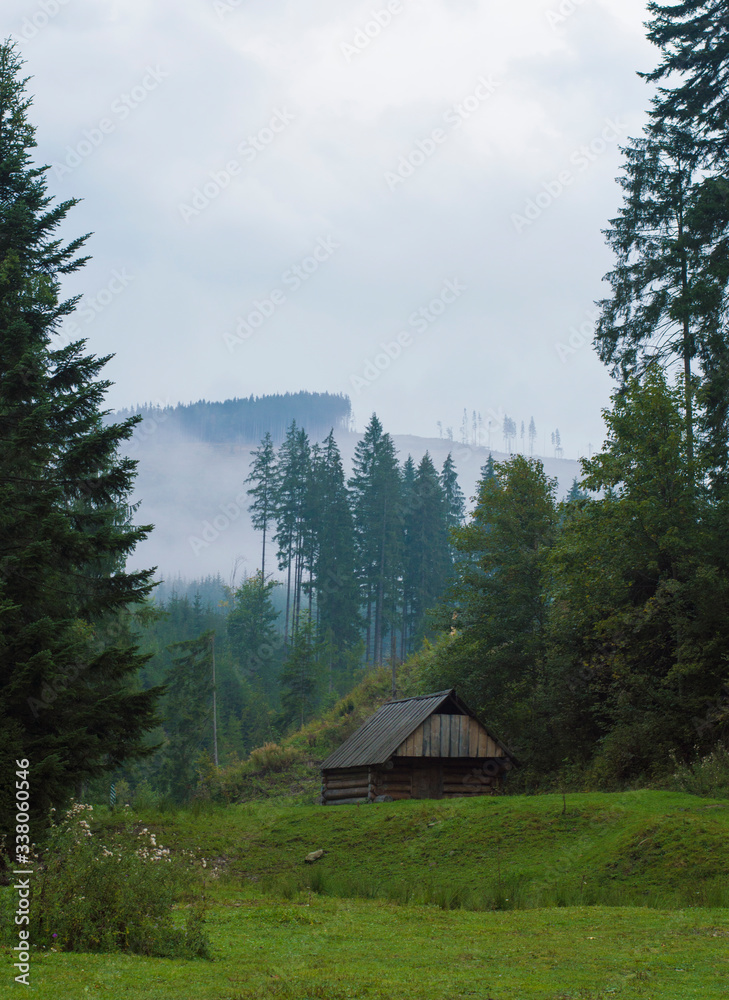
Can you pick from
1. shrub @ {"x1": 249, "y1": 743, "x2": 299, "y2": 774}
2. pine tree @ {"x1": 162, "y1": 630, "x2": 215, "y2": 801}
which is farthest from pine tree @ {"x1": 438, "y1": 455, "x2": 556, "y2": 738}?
pine tree @ {"x1": 162, "y1": 630, "x2": 215, "y2": 801}

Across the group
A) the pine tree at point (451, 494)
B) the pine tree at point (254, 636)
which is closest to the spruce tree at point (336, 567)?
the pine tree at point (254, 636)

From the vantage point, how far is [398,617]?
80.3 meters

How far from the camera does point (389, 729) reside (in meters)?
30.6

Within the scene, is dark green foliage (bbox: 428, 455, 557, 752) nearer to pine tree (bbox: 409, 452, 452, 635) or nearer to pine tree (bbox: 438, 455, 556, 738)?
pine tree (bbox: 438, 455, 556, 738)

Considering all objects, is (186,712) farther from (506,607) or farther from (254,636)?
(506,607)

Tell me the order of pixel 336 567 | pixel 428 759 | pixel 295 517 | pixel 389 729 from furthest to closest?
pixel 295 517, pixel 336 567, pixel 389 729, pixel 428 759

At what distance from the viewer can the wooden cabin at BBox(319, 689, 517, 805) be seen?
2877cm

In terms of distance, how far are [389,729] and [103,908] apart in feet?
74.0

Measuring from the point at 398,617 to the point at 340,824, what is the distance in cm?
5505

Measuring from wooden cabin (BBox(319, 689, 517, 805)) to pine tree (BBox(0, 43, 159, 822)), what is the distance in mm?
12608

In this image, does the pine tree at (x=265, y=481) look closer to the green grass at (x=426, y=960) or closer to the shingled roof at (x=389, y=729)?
the shingled roof at (x=389, y=729)

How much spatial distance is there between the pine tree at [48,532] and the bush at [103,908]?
6.17 metres

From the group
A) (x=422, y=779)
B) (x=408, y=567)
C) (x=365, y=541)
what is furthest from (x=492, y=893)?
(x=408, y=567)

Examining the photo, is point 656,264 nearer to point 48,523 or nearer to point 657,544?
point 657,544
